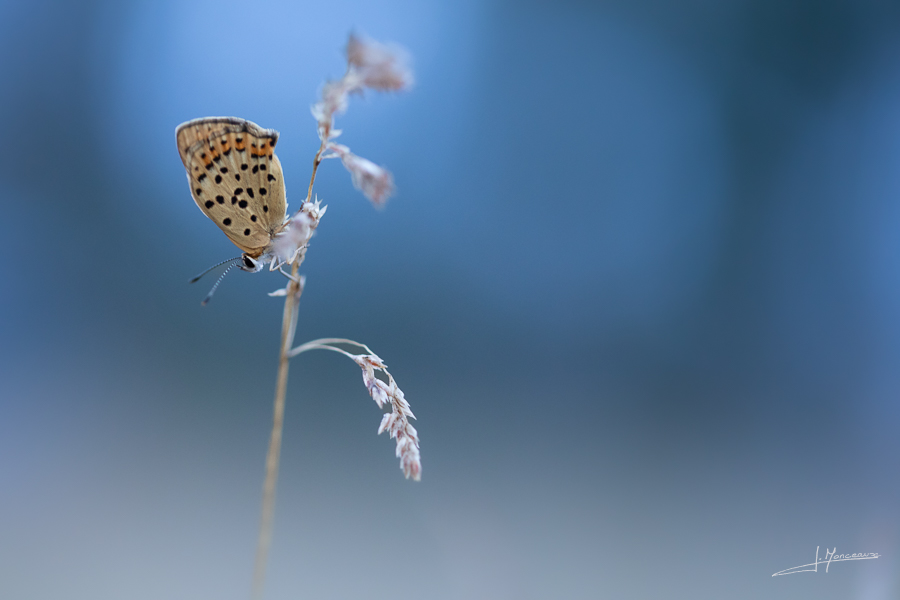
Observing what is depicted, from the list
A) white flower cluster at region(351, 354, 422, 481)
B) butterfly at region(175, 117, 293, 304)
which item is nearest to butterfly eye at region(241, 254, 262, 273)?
butterfly at region(175, 117, 293, 304)

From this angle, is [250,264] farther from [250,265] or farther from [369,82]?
[369,82]

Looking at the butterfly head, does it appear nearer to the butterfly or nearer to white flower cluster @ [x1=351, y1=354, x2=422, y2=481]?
the butterfly

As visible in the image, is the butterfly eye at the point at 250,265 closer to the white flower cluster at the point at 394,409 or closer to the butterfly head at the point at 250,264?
the butterfly head at the point at 250,264

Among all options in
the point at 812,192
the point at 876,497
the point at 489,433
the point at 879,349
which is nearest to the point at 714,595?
the point at 876,497

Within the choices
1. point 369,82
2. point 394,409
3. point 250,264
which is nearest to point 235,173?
point 250,264

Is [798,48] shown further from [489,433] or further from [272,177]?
[272,177]

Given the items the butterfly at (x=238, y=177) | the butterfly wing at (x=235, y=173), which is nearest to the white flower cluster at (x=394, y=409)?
the butterfly at (x=238, y=177)
